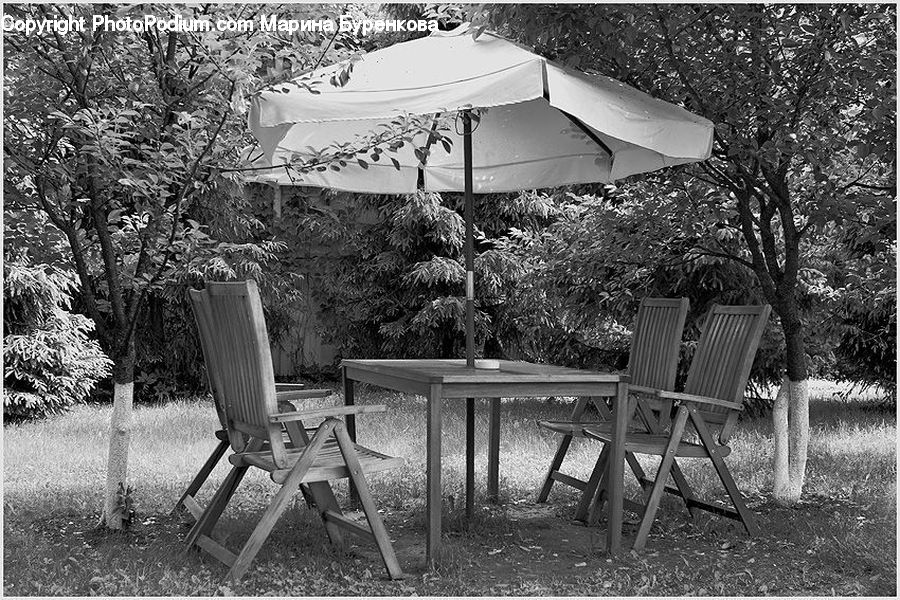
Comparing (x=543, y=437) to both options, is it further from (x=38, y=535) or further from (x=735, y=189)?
(x=38, y=535)

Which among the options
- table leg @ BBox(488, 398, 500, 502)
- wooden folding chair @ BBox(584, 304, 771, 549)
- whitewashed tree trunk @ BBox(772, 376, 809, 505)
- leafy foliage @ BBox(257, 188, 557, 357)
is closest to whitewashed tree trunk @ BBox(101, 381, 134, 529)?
table leg @ BBox(488, 398, 500, 502)

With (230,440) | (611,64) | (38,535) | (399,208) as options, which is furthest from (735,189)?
(399,208)

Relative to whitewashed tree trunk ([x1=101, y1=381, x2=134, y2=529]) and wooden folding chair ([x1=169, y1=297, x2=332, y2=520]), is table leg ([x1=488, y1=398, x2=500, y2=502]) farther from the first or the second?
whitewashed tree trunk ([x1=101, y1=381, x2=134, y2=529])

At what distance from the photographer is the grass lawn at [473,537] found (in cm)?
355

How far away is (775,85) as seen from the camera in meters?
4.84

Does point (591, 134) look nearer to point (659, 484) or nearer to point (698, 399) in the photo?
point (698, 399)

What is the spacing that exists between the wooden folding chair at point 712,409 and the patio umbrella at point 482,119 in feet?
2.65

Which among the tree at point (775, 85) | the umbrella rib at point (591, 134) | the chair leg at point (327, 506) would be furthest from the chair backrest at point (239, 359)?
the umbrella rib at point (591, 134)

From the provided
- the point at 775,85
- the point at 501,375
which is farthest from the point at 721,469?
the point at 775,85

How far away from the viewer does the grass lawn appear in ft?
11.7

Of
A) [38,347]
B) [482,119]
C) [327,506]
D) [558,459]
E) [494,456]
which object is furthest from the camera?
[38,347]

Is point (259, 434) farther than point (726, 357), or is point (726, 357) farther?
point (726, 357)

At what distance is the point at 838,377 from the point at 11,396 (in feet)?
25.4

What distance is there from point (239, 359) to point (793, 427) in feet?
9.67
